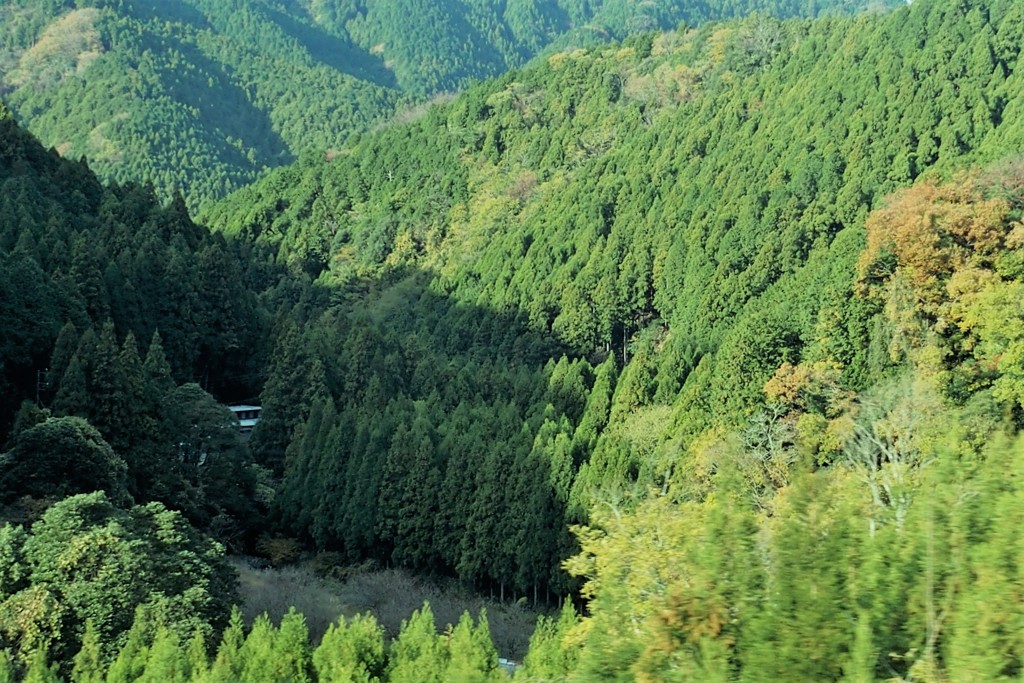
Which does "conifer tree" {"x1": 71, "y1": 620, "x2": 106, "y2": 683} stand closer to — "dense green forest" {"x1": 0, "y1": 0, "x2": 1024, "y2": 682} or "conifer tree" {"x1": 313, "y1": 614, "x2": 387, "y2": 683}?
"dense green forest" {"x1": 0, "y1": 0, "x2": 1024, "y2": 682}

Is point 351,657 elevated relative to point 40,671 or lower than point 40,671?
elevated

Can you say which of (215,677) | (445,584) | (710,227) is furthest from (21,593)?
(710,227)

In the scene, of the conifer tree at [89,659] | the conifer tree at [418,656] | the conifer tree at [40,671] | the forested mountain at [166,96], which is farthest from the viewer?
the forested mountain at [166,96]

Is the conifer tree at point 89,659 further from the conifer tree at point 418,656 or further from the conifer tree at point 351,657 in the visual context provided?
the conifer tree at point 418,656

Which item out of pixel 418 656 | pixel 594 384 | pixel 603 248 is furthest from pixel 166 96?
pixel 418 656

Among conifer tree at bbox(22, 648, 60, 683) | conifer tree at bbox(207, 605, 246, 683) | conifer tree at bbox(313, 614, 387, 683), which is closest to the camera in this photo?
conifer tree at bbox(207, 605, 246, 683)

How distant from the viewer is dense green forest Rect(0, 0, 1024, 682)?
835 centimetres

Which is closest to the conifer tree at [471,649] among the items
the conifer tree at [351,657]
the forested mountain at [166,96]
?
the conifer tree at [351,657]

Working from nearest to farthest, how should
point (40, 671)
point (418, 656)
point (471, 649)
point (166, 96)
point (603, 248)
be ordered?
point (40, 671) → point (471, 649) → point (418, 656) → point (603, 248) → point (166, 96)

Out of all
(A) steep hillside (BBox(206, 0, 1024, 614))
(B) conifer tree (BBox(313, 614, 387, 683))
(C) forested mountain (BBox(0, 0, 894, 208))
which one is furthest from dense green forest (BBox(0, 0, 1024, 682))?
(C) forested mountain (BBox(0, 0, 894, 208))

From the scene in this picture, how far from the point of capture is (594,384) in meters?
46.4

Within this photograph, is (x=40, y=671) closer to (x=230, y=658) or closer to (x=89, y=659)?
(x=89, y=659)

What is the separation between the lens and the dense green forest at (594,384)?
835 cm

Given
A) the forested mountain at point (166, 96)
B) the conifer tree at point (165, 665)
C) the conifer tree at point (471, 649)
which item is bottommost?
the conifer tree at point (165, 665)
